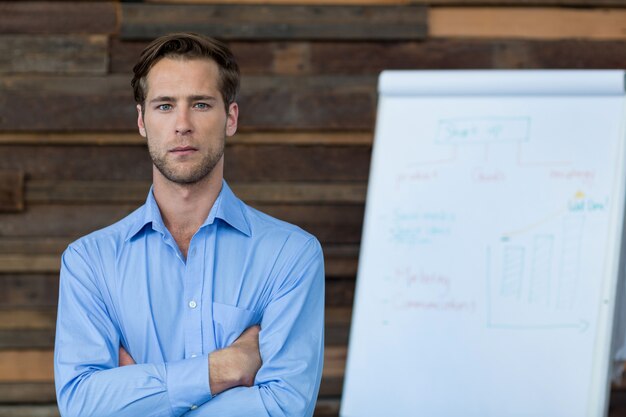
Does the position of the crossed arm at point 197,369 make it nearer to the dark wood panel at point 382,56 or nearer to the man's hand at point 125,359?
the man's hand at point 125,359

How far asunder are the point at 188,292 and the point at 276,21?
2.03 metres

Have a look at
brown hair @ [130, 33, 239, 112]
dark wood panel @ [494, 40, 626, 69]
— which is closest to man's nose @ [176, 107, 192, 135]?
brown hair @ [130, 33, 239, 112]

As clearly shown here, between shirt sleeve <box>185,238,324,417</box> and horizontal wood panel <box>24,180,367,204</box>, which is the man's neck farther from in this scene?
horizontal wood panel <box>24,180,367,204</box>

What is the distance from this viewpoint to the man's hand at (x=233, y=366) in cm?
215

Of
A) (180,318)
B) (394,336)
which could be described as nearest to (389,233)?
(394,336)

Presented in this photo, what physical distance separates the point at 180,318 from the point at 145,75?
0.56 metres

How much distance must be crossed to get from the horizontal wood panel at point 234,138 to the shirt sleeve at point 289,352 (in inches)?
71.2

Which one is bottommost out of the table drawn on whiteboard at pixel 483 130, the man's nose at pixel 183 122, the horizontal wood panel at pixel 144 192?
the horizontal wood panel at pixel 144 192

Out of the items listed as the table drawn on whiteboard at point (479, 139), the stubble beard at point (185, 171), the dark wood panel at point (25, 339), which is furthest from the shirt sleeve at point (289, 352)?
the dark wood panel at point (25, 339)

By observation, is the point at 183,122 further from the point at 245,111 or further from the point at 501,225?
the point at 245,111

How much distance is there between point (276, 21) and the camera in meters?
4.04

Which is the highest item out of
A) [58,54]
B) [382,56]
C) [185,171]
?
[382,56]

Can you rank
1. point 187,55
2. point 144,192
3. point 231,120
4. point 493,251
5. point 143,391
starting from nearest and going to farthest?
point 143,391 → point 187,55 → point 231,120 → point 493,251 → point 144,192

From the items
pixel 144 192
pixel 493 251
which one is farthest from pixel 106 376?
pixel 144 192
